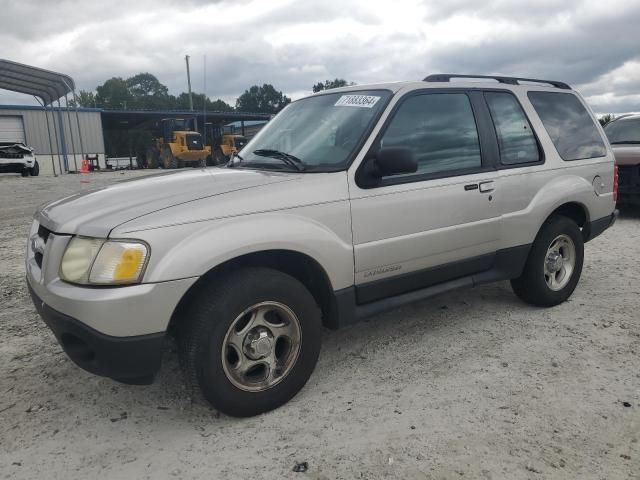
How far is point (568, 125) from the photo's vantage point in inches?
169

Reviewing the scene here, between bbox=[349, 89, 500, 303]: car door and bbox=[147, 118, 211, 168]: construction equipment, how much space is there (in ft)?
75.6

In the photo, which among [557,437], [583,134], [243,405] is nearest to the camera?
[557,437]

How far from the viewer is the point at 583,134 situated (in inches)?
173

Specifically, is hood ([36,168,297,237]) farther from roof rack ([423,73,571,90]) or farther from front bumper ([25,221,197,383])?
roof rack ([423,73,571,90])

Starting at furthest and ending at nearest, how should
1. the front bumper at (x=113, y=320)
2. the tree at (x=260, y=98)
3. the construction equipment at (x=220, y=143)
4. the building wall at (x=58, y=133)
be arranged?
the tree at (x=260, y=98) < the building wall at (x=58, y=133) < the construction equipment at (x=220, y=143) < the front bumper at (x=113, y=320)

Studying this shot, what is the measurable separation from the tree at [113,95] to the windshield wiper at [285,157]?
86.9 metres

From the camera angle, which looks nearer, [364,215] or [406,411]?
[406,411]

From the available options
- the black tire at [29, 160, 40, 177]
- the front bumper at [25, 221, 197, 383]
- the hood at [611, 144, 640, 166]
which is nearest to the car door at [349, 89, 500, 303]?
the front bumper at [25, 221, 197, 383]

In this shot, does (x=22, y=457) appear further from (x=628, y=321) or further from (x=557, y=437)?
(x=628, y=321)

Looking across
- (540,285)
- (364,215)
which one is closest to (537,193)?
(540,285)

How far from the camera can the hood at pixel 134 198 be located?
246 centimetres

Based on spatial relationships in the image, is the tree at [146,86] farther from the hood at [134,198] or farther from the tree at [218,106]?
the hood at [134,198]

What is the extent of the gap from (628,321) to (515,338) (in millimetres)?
995

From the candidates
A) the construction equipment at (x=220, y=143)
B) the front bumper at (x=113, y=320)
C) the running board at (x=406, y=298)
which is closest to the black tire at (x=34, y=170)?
the construction equipment at (x=220, y=143)
